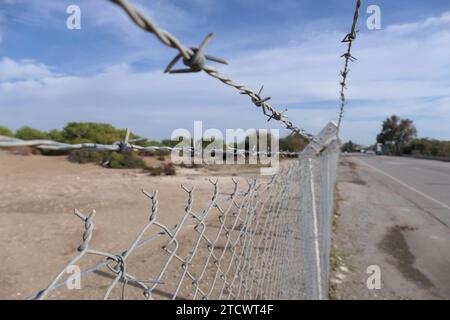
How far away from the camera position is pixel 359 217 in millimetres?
9102

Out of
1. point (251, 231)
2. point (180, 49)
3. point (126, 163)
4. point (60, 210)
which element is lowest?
point (60, 210)

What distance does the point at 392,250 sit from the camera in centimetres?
655

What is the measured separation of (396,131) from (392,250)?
276ft

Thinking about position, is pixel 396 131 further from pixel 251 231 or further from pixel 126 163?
pixel 251 231

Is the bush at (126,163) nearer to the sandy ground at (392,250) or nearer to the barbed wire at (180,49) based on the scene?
the sandy ground at (392,250)

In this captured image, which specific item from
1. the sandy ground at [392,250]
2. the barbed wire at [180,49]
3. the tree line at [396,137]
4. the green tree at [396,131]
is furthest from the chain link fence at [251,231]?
the green tree at [396,131]

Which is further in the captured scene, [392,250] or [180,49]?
[392,250]

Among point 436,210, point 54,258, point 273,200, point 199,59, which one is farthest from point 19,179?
point 199,59

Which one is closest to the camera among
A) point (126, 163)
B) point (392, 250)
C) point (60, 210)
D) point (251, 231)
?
point (251, 231)

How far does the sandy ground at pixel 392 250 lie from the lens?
485 cm

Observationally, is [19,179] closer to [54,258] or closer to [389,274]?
[54,258]

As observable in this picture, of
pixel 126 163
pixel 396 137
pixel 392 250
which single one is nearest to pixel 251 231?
pixel 392 250

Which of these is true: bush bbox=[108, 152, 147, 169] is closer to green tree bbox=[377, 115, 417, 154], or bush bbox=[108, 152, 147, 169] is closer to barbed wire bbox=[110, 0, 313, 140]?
barbed wire bbox=[110, 0, 313, 140]
